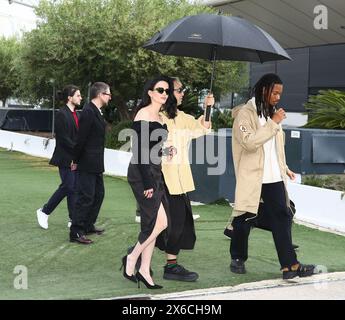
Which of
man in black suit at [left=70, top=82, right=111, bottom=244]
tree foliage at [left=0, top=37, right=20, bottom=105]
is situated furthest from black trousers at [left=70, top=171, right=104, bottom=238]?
tree foliage at [left=0, top=37, right=20, bottom=105]

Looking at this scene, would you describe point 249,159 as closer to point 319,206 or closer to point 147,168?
point 147,168

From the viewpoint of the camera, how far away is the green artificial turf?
5.18 m

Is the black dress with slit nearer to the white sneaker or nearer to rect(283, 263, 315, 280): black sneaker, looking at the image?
rect(283, 263, 315, 280): black sneaker

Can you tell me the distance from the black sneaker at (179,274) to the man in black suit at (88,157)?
1.66 metres

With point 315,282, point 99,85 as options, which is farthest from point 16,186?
point 315,282

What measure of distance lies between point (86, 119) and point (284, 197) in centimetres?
240

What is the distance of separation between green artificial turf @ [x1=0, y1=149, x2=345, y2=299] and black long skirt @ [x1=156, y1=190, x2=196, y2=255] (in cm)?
31

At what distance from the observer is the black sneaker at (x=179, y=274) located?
535cm

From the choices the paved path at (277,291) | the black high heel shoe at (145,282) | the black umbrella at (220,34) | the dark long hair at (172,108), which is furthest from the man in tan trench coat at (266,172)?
the black high heel shoe at (145,282)

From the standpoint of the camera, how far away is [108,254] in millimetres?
6441

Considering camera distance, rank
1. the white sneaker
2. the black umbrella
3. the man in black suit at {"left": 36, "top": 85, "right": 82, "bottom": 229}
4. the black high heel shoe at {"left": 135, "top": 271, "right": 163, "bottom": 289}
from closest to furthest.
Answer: the black high heel shoe at {"left": 135, "top": 271, "right": 163, "bottom": 289}
the black umbrella
the man in black suit at {"left": 36, "top": 85, "right": 82, "bottom": 229}
the white sneaker

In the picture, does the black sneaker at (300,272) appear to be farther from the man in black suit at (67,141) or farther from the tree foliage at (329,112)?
the tree foliage at (329,112)

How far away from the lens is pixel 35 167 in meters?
15.5
